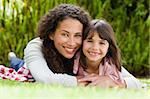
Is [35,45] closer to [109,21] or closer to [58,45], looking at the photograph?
[58,45]

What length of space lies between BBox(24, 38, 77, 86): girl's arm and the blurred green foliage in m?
2.83

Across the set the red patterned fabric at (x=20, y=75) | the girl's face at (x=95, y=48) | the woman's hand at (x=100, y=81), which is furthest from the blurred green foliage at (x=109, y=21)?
the woman's hand at (x=100, y=81)

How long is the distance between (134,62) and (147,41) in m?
0.40

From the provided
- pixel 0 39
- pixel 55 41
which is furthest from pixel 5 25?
pixel 55 41

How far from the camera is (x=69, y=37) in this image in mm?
4305

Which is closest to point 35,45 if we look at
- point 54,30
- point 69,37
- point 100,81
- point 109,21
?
point 54,30

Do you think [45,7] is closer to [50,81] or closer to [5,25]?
[5,25]

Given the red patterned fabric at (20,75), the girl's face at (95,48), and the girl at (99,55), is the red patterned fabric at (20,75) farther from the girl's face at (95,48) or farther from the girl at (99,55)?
the girl's face at (95,48)

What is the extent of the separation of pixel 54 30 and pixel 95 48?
513 mm

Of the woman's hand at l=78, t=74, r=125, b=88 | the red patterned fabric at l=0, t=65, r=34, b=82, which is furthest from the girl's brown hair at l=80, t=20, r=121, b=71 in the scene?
the red patterned fabric at l=0, t=65, r=34, b=82

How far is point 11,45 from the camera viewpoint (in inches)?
296

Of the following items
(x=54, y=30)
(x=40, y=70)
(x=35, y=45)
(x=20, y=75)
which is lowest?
(x=20, y=75)

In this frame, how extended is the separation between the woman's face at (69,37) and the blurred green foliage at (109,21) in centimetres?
279

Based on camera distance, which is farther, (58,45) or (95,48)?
(58,45)
